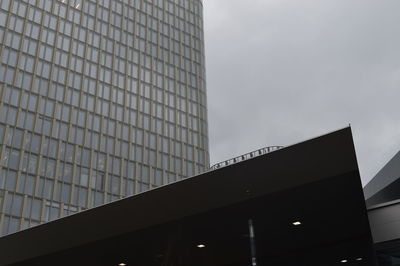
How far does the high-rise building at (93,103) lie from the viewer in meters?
57.1

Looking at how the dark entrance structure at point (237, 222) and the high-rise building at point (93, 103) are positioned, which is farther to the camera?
the high-rise building at point (93, 103)

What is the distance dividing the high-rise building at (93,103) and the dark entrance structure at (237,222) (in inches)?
1519

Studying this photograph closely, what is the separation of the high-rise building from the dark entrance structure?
38577 mm

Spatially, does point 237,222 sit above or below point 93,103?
below

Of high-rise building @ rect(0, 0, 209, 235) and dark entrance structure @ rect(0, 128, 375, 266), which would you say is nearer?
dark entrance structure @ rect(0, 128, 375, 266)

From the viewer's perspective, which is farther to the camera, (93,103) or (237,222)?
(93,103)

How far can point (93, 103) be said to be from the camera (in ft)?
217

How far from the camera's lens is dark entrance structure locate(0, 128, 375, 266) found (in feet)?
37.9

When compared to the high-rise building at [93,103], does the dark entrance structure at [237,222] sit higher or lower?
lower

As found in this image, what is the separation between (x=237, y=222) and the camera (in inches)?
551

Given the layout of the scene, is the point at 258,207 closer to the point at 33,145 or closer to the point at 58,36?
the point at 33,145

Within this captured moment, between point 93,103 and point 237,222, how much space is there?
→ 5454cm

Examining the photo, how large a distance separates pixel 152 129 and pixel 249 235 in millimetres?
56811

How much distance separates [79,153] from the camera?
62.0 meters
